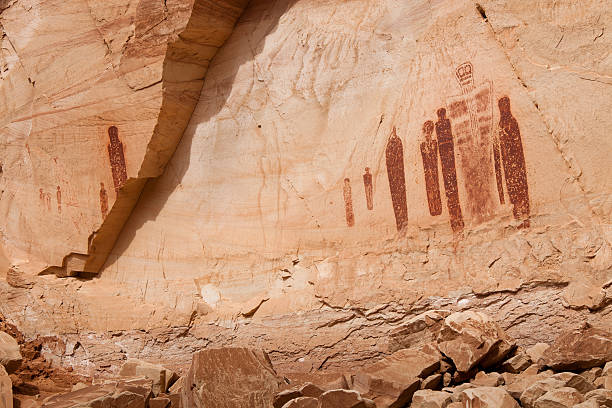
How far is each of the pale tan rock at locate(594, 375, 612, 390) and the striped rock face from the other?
1.75 ft

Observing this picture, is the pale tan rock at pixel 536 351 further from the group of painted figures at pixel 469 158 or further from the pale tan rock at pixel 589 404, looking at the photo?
the pale tan rock at pixel 589 404

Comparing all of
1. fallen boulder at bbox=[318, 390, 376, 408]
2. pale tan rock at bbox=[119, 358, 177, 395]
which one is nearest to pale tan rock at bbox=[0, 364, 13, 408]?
pale tan rock at bbox=[119, 358, 177, 395]

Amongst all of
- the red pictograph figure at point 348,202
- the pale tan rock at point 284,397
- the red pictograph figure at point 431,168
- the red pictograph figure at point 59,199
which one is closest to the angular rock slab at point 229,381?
the pale tan rock at point 284,397

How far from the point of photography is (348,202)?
387 centimetres

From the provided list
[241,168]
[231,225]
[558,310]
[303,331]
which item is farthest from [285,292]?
[558,310]

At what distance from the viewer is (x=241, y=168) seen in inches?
166

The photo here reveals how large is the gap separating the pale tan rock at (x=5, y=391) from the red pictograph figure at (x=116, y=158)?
140cm

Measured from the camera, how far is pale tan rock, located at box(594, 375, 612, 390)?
245 cm

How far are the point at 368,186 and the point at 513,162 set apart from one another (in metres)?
0.85

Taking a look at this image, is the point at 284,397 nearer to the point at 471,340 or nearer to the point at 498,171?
the point at 471,340

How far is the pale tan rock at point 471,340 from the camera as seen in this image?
2.86 metres

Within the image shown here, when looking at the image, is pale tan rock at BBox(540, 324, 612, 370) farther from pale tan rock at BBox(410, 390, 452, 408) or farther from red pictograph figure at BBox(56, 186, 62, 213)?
red pictograph figure at BBox(56, 186, 62, 213)

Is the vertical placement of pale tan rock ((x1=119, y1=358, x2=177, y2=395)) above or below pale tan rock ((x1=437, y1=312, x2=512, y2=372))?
below

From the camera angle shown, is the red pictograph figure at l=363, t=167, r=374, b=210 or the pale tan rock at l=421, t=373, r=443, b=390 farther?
the red pictograph figure at l=363, t=167, r=374, b=210
